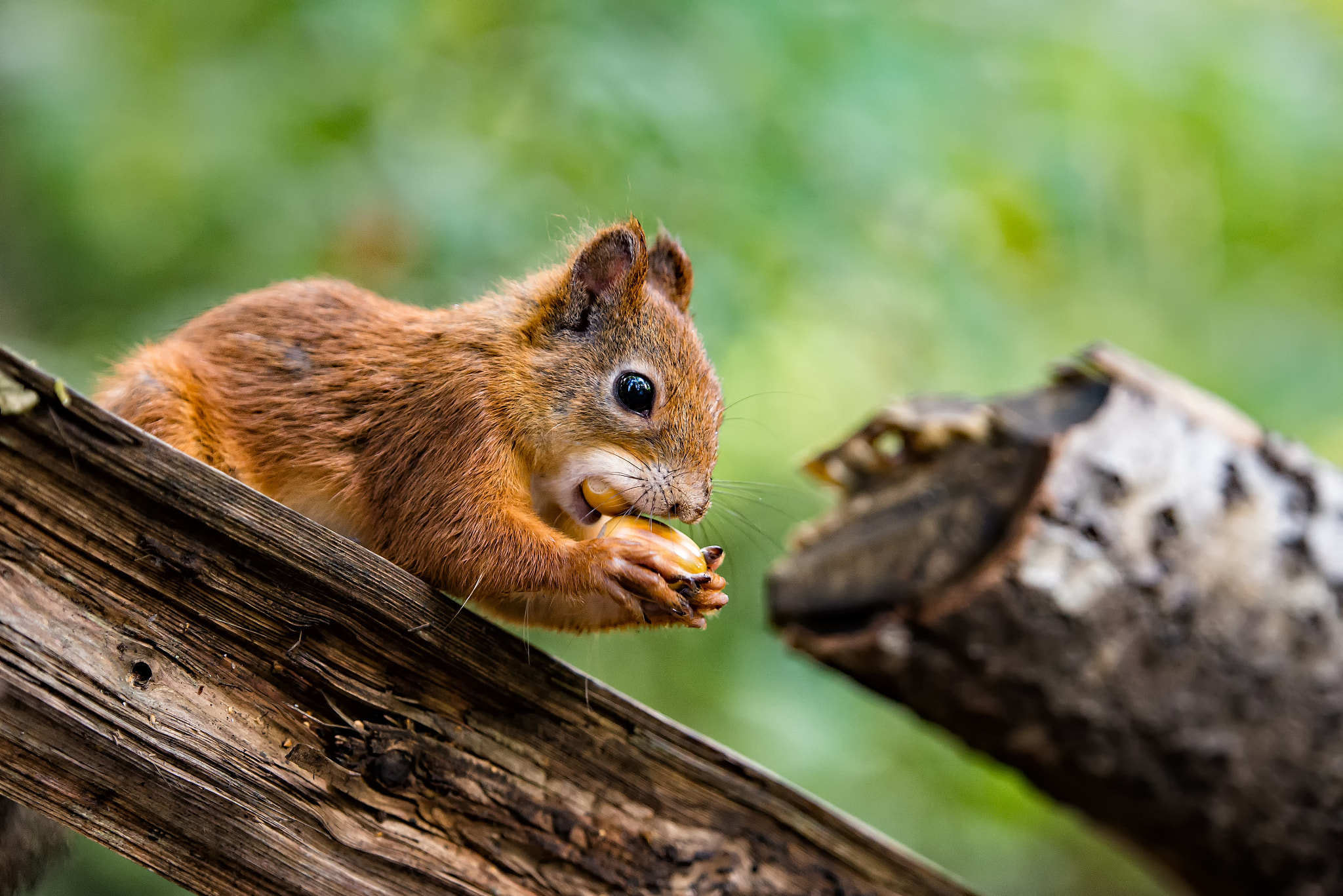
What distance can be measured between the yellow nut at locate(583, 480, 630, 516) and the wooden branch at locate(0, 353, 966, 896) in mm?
267

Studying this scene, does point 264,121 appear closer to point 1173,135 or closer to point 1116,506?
point 1116,506

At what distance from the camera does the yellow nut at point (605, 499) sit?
5.40 feet

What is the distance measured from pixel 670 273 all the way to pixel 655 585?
2.43 feet

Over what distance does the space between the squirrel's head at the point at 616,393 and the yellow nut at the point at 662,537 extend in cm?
3

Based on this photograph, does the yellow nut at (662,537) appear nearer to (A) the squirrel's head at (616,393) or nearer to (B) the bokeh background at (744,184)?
(A) the squirrel's head at (616,393)

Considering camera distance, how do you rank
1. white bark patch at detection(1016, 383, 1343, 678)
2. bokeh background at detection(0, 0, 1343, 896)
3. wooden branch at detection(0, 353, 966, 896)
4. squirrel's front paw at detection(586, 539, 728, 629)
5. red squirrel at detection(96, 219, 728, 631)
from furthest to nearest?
1. bokeh background at detection(0, 0, 1343, 896)
2. white bark patch at detection(1016, 383, 1343, 678)
3. red squirrel at detection(96, 219, 728, 631)
4. squirrel's front paw at detection(586, 539, 728, 629)
5. wooden branch at detection(0, 353, 966, 896)

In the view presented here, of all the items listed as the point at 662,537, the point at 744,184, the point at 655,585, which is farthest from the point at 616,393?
the point at 744,184

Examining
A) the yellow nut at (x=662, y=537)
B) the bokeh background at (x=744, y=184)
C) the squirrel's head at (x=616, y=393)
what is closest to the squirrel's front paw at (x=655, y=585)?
the yellow nut at (x=662, y=537)

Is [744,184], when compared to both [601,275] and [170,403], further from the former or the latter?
[170,403]

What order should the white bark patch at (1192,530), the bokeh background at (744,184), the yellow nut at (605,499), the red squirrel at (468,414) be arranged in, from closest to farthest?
the red squirrel at (468,414) → the yellow nut at (605,499) → the white bark patch at (1192,530) → the bokeh background at (744,184)

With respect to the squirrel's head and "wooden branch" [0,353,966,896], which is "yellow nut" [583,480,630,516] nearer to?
the squirrel's head

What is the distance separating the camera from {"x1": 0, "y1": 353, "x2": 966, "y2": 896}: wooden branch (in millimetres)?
1275

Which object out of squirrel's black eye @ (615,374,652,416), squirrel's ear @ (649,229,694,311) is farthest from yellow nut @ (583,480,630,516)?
squirrel's ear @ (649,229,694,311)

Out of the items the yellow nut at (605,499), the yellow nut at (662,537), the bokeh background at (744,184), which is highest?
the bokeh background at (744,184)
